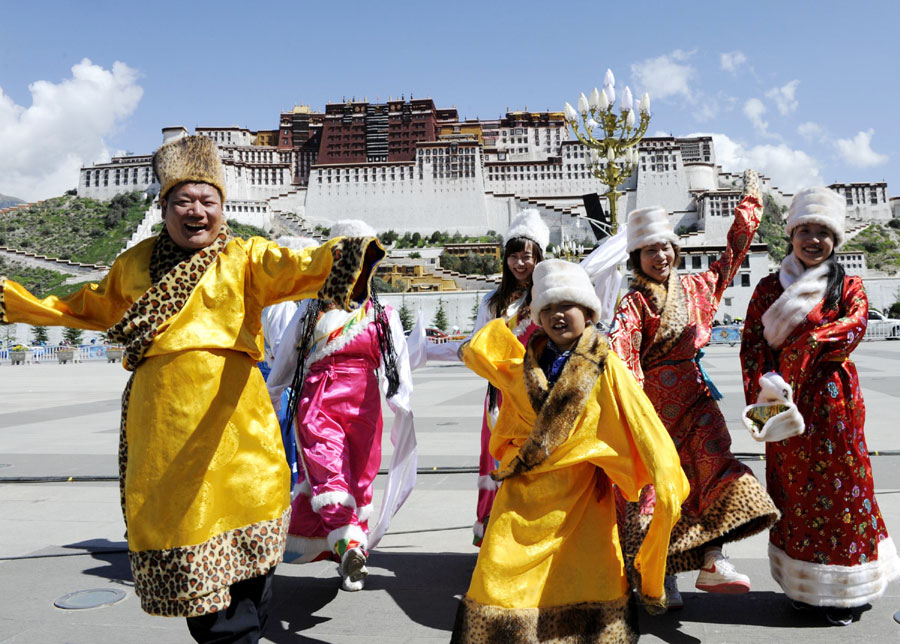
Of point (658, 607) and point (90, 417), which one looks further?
point (90, 417)

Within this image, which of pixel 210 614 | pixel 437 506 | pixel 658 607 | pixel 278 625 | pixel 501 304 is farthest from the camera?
pixel 437 506

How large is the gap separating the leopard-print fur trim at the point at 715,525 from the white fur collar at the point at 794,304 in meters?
0.56

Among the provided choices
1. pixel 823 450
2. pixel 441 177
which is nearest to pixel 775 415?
pixel 823 450

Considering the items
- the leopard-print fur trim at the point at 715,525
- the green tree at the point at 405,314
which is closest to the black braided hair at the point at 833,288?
the leopard-print fur trim at the point at 715,525

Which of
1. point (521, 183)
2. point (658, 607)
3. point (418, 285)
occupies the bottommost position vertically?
point (658, 607)

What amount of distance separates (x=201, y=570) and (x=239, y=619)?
23 centimetres

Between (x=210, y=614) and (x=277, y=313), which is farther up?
(x=277, y=313)

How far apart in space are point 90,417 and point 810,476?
360 inches

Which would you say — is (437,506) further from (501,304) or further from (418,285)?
(418,285)

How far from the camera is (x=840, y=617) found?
280cm

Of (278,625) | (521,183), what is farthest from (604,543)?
(521,183)

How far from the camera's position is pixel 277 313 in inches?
169

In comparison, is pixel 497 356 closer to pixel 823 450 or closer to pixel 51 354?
pixel 823 450

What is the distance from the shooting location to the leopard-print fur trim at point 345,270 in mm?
2137
